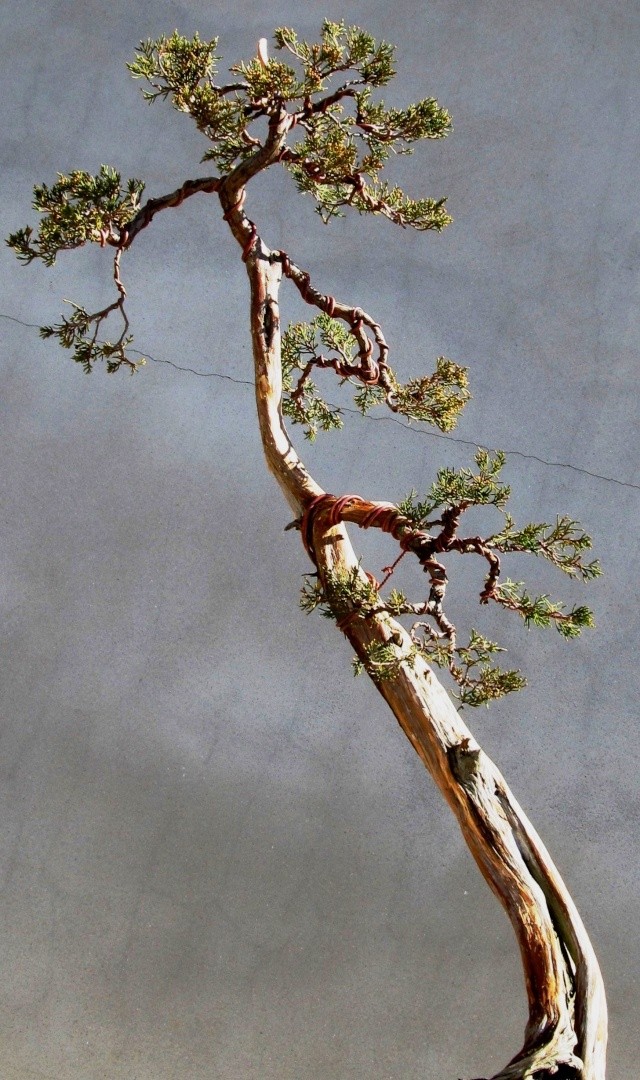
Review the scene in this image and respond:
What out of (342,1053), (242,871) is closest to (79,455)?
(242,871)

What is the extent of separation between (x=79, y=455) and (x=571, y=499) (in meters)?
1.89

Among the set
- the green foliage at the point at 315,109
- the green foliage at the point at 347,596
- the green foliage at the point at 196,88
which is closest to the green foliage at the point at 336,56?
the green foliage at the point at 315,109

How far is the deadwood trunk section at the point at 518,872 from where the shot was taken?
5.08 ft

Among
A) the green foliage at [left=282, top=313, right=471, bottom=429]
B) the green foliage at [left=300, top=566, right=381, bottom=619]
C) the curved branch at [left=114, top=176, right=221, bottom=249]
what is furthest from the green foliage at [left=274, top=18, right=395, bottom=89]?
the green foliage at [left=300, top=566, right=381, bottom=619]

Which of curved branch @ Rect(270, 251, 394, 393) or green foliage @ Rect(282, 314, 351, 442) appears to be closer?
curved branch @ Rect(270, 251, 394, 393)

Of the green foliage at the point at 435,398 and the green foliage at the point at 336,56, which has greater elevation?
the green foliage at the point at 336,56

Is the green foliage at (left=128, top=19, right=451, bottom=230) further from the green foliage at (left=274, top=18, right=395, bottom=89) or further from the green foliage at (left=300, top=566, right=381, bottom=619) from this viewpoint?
the green foliage at (left=300, top=566, right=381, bottom=619)

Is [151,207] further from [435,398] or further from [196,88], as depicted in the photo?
[435,398]

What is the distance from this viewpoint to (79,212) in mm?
1645

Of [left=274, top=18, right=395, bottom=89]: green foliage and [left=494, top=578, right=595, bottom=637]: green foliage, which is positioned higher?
[left=274, top=18, right=395, bottom=89]: green foliage

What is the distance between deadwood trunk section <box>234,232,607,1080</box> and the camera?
1550mm

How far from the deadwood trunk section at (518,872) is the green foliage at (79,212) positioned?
0.56 m

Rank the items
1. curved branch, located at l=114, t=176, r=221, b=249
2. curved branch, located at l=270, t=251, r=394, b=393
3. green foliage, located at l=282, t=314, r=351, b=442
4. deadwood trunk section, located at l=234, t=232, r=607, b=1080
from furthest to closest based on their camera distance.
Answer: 1. green foliage, located at l=282, t=314, r=351, b=442
2. curved branch, located at l=270, t=251, r=394, b=393
3. curved branch, located at l=114, t=176, r=221, b=249
4. deadwood trunk section, located at l=234, t=232, r=607, b=1080

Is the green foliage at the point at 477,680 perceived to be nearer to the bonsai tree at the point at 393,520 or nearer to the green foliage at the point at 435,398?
the bonsai tree at the point at 393,520
